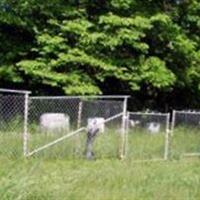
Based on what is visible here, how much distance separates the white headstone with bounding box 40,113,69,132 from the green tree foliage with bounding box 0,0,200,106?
22.6 ft

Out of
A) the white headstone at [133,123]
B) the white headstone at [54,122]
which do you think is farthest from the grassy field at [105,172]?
the white headstone at [54,122]

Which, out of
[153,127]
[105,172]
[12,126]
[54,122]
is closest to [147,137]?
[153,127]

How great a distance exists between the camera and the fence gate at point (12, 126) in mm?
16609

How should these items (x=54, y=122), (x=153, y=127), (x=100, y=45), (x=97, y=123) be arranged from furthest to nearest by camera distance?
(x=100, y=45), (x=153, y=127), (x=97, y=123), (x=54, y=122)

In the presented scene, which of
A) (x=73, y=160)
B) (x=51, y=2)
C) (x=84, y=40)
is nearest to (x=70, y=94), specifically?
(x=84, y=40)

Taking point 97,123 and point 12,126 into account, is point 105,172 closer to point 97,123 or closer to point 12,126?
point 97,123

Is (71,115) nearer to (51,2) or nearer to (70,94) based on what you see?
(70,94)

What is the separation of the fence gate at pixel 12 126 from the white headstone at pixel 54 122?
0.49 metres

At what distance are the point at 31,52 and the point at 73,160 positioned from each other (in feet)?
33.5

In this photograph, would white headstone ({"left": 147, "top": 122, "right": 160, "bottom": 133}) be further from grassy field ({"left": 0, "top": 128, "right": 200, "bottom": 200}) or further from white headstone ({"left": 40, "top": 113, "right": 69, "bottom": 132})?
white headstone ({"left": 40, "top": 113, "right": 69, "bottom": 132})

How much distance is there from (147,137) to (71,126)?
100 inches

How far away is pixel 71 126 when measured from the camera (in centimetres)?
1786

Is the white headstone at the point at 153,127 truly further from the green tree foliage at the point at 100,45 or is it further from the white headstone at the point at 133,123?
the green tree foliage at the point at 100,45

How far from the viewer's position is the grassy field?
436 inches
